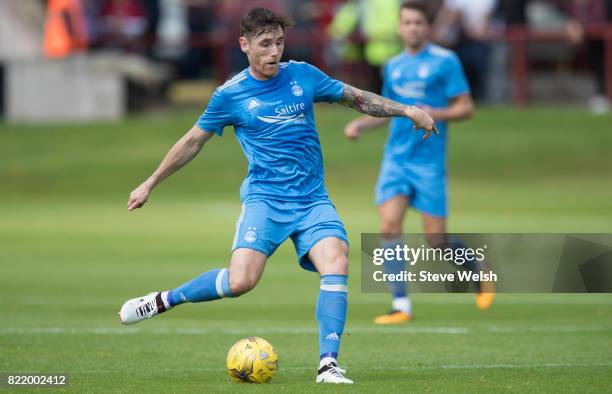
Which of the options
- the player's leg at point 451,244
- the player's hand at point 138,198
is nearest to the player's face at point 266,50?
the player's hand at point 138,198

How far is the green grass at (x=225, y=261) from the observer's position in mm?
9797

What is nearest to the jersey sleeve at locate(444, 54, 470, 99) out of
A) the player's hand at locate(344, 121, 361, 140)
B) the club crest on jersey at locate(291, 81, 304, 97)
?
the player's hand at locate(344, 121, 361, 140)

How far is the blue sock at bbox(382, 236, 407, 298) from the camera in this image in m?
12.9

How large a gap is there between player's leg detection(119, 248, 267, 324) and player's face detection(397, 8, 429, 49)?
455 cm

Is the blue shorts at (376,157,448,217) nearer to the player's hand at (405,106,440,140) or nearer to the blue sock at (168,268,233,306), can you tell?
the player's hand at (405,106,440,140)

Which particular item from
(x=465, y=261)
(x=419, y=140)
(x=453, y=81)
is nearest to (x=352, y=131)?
(x=419, y=140)

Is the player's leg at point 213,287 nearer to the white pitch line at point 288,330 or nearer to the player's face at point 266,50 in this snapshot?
the player's face at point 266,50

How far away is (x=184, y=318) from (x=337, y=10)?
18.6 metres

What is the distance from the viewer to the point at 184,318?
43.8ft

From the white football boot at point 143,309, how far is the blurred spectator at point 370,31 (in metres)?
18.8

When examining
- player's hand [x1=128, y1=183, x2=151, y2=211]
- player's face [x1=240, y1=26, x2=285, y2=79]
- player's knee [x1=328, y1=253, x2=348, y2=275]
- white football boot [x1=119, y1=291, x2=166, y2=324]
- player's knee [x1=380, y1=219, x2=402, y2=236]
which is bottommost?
white football boot [x1=119, y1=291, x2=166, y2=324]

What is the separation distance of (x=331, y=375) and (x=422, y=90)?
5.24 m

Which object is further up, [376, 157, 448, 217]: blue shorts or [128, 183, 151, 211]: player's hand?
[376, 157, 448, 217]: blue shorts

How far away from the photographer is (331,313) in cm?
891
